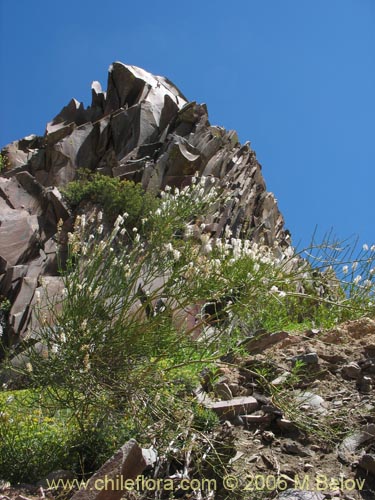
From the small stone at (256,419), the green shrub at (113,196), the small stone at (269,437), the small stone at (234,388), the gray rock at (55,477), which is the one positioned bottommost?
the gray rock at (55,477)

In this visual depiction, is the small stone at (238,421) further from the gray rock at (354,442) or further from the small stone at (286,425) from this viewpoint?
the gray rock at (354,442)

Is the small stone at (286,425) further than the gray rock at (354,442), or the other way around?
the small stone at (286,425)

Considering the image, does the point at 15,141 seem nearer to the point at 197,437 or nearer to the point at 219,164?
the point at 219,164

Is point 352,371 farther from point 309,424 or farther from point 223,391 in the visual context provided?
point 223,391

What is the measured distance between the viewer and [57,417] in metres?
4.90

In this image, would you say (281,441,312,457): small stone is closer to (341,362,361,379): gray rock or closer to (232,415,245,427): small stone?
(232,415,245,427): small stone

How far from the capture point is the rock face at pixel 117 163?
16.0 metres

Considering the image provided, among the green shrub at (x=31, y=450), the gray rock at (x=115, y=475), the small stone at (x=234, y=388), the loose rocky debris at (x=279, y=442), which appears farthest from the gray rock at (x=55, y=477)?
the small stone at (x=234, y=388)

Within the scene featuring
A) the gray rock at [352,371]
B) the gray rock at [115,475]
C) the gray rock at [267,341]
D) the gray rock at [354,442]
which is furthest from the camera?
the gray rock at [267,341]

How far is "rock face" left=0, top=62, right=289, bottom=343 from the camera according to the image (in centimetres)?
1597

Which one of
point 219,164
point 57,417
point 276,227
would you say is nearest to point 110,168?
point 219,164

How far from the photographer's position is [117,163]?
20.1 meters

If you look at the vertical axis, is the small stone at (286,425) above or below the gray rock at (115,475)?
above

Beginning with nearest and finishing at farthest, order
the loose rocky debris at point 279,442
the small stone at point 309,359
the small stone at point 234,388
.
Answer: the loose rocky debris at point 279,442 → the small stone at point 234,388 → the small stone at point 309,359
